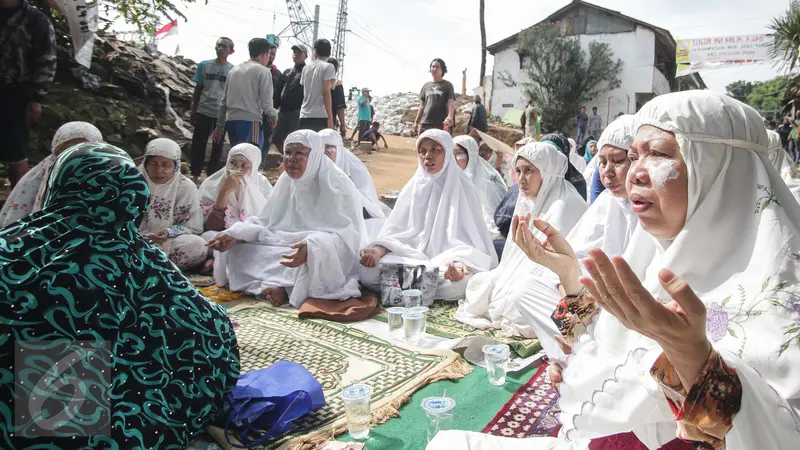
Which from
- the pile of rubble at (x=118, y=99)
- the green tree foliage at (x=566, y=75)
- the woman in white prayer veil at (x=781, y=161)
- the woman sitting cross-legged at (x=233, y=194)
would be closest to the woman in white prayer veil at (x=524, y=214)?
the woman in white prayer veil at (x=781, y=161)

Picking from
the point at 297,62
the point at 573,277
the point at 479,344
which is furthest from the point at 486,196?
the point at 573,277

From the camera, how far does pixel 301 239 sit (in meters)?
4.30

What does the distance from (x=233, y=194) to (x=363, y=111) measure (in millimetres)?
10256

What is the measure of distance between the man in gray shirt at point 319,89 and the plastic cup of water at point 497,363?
15.1 ft

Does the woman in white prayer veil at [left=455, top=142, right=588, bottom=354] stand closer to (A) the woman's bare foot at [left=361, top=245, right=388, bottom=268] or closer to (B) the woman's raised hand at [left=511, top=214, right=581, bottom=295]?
(A) the woman's bare foot at [left=361, top=245, right=388, bottom=268]

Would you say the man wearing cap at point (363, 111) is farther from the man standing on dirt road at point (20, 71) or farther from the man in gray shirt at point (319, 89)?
the man standing on dirt road at point (20, 71)

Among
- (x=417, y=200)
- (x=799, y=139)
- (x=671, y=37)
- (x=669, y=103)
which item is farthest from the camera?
(x=671, y=37)

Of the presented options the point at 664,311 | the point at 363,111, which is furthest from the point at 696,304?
the point at 363,111

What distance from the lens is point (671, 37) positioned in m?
24.9

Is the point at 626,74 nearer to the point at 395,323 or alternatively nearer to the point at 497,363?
the point at 395,323

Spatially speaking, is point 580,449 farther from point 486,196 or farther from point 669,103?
point 486,196

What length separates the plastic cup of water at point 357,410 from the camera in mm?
2141

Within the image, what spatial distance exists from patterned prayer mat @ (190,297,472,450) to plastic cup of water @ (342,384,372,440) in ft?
0.24

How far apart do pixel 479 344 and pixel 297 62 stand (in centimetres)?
539
